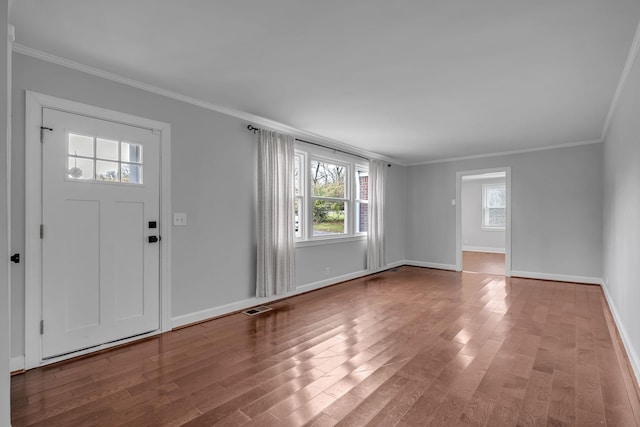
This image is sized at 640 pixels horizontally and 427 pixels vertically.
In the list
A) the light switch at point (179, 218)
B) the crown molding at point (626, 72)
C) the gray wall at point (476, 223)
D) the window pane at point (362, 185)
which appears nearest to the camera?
the crown molding at point (626, 72)

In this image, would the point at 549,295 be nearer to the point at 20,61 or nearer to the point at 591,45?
the point at 591,45

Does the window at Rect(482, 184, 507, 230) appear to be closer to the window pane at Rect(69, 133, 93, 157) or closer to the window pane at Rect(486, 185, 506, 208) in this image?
the window pane at Rect(486, 185, 506, 208)

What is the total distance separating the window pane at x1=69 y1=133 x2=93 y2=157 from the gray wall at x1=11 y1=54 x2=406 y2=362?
12.4 inches

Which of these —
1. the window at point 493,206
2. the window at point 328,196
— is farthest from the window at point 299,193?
the window at point 493,206

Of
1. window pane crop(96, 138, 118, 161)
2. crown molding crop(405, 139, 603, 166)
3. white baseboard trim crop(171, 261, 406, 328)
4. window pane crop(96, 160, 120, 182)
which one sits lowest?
white baseboard trim crop(171, 261, 406, 328)

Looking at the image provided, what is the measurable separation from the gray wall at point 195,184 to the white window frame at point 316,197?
101 centimetres

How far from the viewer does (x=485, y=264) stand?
7.99m

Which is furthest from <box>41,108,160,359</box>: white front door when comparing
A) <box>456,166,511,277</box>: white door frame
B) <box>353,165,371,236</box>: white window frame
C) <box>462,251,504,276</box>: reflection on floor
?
<box>462,251,504,276</box>: reflection on floor

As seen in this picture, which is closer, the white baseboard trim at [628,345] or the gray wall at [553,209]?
the white baseboard trim at [628,345]

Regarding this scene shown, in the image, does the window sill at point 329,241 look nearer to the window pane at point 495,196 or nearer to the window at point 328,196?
the window at point 328,196

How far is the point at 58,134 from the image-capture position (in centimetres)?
267

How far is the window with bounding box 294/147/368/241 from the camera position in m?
5.05

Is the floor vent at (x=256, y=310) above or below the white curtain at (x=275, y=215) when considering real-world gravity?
below

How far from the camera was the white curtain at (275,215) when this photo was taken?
421 cm
